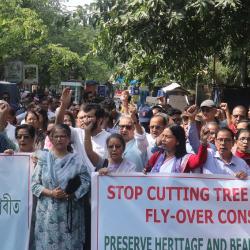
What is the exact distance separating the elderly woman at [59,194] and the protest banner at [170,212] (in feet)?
0.60

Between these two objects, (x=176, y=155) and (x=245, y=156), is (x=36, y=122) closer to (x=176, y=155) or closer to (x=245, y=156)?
(x=176, y=155)

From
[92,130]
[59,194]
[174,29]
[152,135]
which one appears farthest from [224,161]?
[174,29]

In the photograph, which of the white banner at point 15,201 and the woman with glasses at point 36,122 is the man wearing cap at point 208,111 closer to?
the woman with glasses at point 36,122

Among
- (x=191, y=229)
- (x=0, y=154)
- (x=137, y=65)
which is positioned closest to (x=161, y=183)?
(x=191, y=229)

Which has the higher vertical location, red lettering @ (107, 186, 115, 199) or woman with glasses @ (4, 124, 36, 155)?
woman with glasses @ (4, 124, 36, 155)

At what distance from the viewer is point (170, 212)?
5.17 m

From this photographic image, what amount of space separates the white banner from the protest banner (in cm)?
67

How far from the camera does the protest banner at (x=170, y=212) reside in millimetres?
5117

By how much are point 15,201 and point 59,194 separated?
27.9 inches

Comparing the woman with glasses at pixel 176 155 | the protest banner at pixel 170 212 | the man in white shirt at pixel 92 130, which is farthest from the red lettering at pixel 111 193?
the man in white shirt at pixel 92 130

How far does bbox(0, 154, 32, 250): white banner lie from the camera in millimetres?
5352

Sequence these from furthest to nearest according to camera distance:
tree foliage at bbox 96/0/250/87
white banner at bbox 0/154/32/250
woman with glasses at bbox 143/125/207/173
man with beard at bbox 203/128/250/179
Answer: tree foliage at bbox 96/0/250/87
white banner at bbox 0/154/32/250
man with beard at bbox 203/128/250/179
woman with glasses at bbox 143/125/207/173

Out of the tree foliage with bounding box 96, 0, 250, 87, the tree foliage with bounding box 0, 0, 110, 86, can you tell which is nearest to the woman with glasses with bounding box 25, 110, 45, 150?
the tree foliage with bounding box 96, 0, 250, 87

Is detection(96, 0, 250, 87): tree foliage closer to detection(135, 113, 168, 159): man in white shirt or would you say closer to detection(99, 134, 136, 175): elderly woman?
detection(135, 113, 168, 159): man in white shirt
